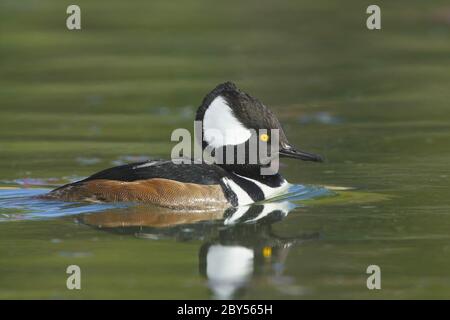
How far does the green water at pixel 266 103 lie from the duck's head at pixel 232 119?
0.83 metres

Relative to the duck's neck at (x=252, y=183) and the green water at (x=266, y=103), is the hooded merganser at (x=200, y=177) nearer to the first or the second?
the duck's neck at (x=252, y=183)

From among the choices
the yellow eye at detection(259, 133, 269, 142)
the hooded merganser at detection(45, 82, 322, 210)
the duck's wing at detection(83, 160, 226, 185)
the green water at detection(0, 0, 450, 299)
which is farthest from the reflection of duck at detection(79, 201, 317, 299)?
the yellow eye at detection(259, 133, 269, 142)

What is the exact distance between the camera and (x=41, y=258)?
9.36m

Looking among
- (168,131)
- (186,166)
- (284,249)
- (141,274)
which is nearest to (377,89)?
(168,131)

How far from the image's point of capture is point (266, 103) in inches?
678

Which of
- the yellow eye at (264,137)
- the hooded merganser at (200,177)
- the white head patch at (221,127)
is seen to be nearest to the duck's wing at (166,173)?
the hooded merganser at (200,177)

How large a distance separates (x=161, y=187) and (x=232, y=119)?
37.9 inches

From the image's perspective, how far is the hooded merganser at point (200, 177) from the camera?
1107 centimetres

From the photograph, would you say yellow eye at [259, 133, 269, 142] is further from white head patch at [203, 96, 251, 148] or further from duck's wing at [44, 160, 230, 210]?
duck's wing at [44, 160, 230, 210]

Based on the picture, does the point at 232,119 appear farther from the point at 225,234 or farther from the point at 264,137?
the point at 225,234

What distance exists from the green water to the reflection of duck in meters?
0.03

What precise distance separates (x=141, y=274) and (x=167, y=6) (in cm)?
1894

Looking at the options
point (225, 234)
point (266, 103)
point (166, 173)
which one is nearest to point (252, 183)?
point (166, 173)
